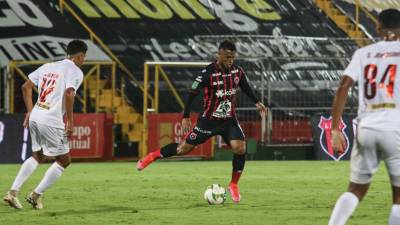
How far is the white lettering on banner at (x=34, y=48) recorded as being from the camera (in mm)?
29562

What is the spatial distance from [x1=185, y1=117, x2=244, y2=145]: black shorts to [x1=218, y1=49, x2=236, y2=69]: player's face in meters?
0.81

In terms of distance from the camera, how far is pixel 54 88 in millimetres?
12773

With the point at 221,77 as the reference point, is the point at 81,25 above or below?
above

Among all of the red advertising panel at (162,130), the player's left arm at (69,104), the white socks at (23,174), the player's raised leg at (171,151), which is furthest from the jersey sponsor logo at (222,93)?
the red advertising panel at (162,130)

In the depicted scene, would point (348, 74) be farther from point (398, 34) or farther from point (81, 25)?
point (81, 25)

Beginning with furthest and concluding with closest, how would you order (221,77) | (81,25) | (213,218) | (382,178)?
(81,25), (382,178), (221,77), (213,218)

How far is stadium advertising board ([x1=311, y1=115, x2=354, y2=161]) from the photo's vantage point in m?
26.9

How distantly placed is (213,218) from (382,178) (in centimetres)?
800

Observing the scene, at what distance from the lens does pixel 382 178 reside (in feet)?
62.9

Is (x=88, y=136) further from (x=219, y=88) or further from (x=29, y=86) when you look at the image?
(x=29, y=86)

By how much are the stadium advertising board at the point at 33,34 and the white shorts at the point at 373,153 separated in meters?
21.8

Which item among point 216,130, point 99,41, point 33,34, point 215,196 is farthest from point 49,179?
point 99,41

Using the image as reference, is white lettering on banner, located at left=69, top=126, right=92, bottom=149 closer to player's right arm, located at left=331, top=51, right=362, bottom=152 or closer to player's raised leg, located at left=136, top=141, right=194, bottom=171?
player's raised leg, located at left=136, top=141, right=194, bottom=171

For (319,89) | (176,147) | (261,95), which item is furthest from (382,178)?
(319,89)
